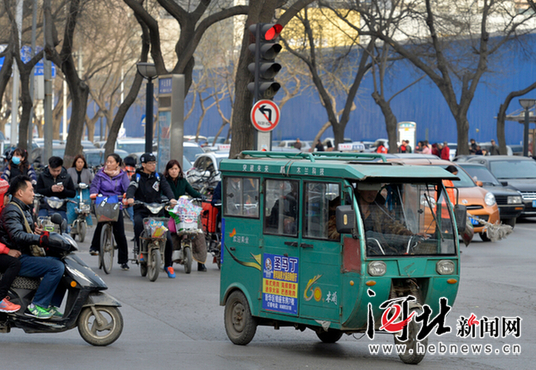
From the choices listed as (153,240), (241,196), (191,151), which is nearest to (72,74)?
(191,151)

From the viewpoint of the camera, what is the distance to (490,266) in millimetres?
14586

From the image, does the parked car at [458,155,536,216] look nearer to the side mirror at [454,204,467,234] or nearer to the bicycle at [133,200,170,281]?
the bicycle at [133,200,170,281]

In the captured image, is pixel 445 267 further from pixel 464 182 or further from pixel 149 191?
pixel 464 182

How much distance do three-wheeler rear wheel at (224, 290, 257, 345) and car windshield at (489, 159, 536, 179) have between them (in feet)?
57.0

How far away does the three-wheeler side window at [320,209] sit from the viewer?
740 cm

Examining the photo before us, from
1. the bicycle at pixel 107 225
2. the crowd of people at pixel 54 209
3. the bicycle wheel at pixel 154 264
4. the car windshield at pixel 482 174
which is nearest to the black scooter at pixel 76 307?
the crowd of people at pixel 54 209

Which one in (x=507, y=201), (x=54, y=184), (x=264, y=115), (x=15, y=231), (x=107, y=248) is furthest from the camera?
(x=507, y=201)

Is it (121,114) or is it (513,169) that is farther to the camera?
(121,114)

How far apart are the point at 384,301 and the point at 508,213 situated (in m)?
14.6

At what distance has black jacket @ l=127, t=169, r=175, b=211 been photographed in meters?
12.6

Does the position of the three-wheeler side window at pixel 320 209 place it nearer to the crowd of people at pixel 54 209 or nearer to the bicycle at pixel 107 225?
the crowd of people at pixel 54 209

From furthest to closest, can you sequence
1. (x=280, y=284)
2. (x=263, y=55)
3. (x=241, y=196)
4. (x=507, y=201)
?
(x=507, y=201) → (x=263, y=55) → (x=241, y=196) → (x=280, y=284)

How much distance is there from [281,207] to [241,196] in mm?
571

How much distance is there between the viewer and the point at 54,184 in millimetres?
14523
